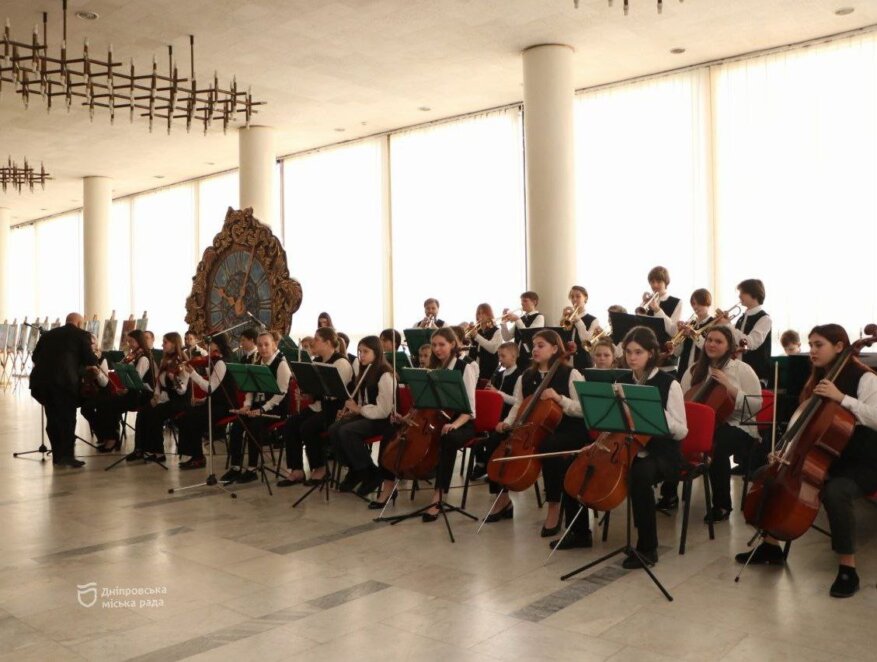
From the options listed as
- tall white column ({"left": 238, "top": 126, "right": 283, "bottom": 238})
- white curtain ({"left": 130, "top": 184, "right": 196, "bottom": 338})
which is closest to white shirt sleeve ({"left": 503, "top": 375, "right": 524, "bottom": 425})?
tall white column ({"left": 238, "top": 126, "right": 283, "bottom": 238})

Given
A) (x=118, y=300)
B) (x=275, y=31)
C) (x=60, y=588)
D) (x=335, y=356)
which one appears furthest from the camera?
(x=118, y=300)

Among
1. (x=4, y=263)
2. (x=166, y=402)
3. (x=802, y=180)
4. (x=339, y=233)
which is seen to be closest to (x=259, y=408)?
(x=166, y=402)

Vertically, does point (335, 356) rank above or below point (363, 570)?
above

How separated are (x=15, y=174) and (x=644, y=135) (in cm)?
1033

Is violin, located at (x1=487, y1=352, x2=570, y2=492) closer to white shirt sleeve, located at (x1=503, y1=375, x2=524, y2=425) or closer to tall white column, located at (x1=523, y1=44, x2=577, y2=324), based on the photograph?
white shirt sleeve, located at (x1=503, y1=375, x2=524, y2=425)

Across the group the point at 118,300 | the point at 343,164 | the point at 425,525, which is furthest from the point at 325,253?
the point at 425,525

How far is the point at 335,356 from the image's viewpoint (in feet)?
24.1

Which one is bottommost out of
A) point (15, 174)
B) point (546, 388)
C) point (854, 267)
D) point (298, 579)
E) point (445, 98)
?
point (298, 579)

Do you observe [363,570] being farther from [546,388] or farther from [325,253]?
[325,253]

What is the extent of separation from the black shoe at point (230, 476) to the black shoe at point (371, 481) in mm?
1367

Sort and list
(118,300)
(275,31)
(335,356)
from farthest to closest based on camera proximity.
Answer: (118,300), (275,31), (335,356)

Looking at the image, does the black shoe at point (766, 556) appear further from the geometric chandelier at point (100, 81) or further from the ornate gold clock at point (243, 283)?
the geometric chandelier at point (100, 81)

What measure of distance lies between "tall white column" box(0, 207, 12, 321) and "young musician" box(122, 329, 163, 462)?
54.8 feet

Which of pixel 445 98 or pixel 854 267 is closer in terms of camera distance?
pixel 854 267
